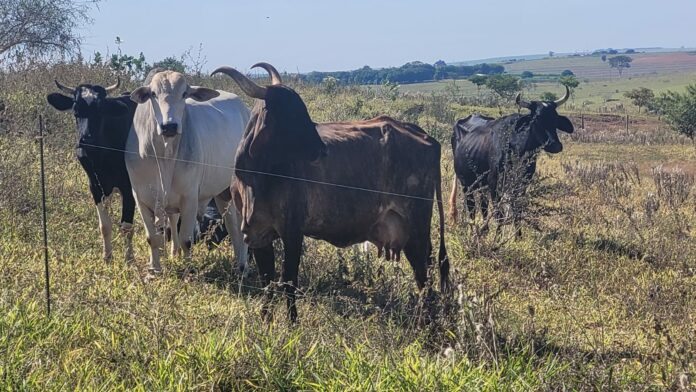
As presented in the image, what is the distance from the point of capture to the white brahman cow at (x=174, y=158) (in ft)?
20.6

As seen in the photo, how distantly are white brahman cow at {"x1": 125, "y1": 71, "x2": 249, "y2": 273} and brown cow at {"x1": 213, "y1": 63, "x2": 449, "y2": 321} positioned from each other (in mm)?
1034

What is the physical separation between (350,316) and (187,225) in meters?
2.08

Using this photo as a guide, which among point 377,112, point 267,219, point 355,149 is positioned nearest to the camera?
point 267,219

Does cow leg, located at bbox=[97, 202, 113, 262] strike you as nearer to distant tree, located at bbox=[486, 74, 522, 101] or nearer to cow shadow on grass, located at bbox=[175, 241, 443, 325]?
cow shadow on grass, located at bbox=[175, 241, 443, 325]

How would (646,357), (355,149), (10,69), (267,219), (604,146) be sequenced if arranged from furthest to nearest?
(604,146) < (10,69) < (355,149) < (267,219) < (646,357)

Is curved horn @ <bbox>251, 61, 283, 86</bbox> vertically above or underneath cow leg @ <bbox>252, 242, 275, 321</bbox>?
above

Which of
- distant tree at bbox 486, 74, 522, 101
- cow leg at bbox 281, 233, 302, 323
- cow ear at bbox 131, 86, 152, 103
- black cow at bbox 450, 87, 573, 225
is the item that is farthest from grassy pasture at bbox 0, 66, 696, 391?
distant tree at bbox 486, 74, 522, 101

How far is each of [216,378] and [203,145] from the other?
11.8 feet

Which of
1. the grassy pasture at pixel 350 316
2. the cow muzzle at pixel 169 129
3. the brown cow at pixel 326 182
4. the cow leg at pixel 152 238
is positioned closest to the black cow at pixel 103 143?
the cow leg at pixel 152 238

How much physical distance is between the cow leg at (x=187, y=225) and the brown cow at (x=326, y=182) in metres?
1.34

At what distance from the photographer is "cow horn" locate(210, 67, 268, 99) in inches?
194

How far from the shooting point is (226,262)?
273 inches

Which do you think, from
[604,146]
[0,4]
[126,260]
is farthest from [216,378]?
[604,146]

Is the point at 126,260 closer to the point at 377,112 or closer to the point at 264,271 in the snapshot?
the point at 264,271
